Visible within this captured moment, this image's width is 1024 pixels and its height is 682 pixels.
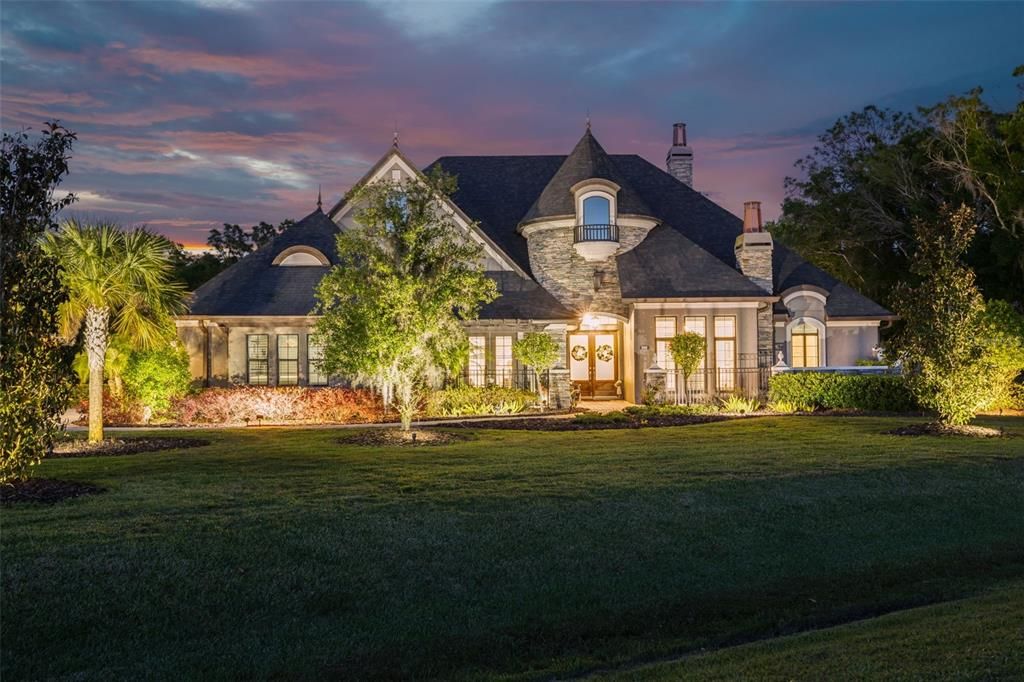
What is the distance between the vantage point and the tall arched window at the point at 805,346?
1160 inches

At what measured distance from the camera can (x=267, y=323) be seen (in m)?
26.4

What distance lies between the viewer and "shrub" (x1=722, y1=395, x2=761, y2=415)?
23234mm

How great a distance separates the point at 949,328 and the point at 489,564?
13.2 meters

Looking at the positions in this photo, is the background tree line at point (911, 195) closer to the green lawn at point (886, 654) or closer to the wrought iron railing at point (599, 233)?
the wrought iron railing at point (599, 233)

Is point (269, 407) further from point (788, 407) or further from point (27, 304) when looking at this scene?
point (788, 407)

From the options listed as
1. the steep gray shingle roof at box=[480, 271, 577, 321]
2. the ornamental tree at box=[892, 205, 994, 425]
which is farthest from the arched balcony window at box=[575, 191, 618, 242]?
the ornamental tree at box=[892, 205, 994, 425]

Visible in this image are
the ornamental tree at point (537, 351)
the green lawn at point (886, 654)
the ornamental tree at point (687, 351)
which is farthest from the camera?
the ornamental tree at point (687, 351)

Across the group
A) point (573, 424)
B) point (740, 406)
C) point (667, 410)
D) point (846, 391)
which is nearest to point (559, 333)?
point (667, 410)

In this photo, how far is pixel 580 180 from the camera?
28.8 metres

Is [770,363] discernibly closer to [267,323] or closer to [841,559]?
[267,323]

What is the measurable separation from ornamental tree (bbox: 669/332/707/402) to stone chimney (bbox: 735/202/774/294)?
3777mm

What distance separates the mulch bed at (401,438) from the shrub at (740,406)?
8977 millimetres

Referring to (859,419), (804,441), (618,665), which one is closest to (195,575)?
(618,665)

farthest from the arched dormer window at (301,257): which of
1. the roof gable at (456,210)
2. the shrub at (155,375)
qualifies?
the shrub at (155,375)
